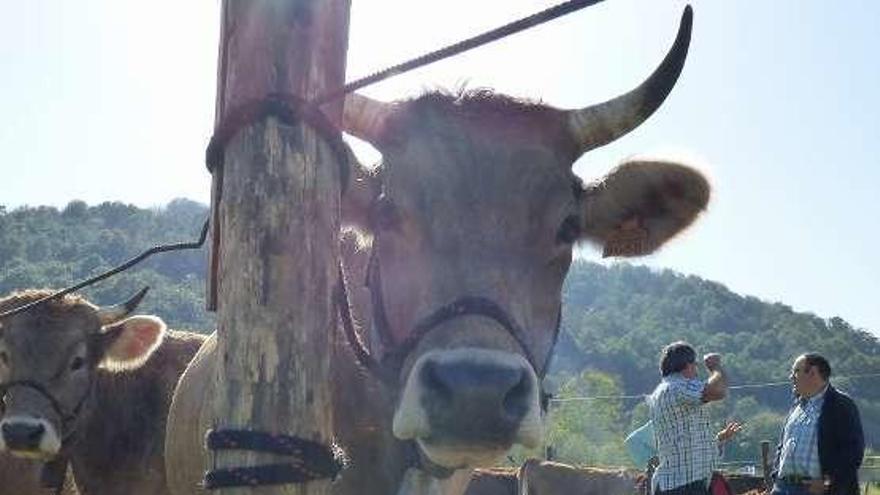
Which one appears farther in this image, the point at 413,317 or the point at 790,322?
the point at 790,322

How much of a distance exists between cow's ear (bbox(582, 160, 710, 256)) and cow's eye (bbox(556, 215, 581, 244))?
450mm

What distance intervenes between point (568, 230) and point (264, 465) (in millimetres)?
2001

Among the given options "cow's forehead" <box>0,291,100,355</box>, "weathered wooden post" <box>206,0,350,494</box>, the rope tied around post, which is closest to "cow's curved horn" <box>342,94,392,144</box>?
"weathered wooden post" <box>206,0,350,494</box>

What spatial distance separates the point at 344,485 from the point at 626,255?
187cm

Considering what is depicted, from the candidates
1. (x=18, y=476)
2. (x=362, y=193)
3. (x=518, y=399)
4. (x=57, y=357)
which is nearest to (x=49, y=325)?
(x=57, y=357)

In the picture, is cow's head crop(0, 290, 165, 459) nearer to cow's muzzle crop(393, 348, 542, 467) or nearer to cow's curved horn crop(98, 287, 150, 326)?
cow's curved horn crop(98, 287, 150, 326)

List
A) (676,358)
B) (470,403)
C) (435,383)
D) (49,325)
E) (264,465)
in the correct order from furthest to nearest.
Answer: (49,325), (676,358), (435,383), (470,403), (264,465)

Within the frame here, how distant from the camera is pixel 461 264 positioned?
12.7 feet

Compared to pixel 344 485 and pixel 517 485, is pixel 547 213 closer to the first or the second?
pixel 344 485

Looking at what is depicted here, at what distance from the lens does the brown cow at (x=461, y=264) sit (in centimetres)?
337

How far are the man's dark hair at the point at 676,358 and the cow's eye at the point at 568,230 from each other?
14.5 ft

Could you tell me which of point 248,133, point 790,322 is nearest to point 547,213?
point 248,133

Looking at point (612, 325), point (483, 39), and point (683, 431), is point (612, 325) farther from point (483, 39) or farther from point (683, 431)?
point (483, 39)

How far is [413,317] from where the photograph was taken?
4031 millimetres
